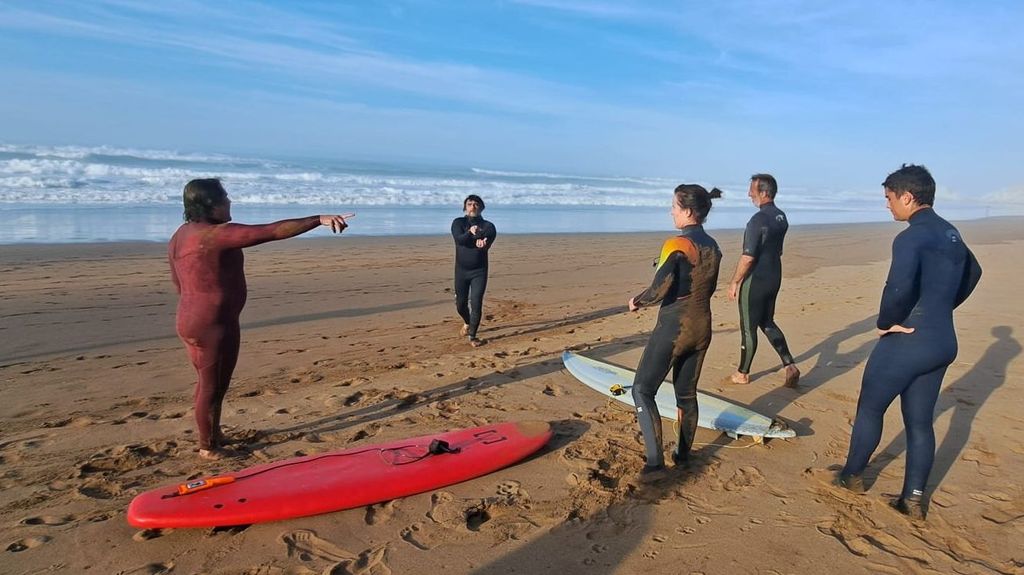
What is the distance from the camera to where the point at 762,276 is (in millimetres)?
5691

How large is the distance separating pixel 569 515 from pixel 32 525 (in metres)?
2.91

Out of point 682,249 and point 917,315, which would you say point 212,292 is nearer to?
point 682,249

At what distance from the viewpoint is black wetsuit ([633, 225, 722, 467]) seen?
3.68m

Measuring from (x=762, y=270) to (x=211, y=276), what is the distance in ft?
15.0

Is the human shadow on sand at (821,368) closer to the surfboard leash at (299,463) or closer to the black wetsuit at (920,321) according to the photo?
the black wetsuit at (920,321)

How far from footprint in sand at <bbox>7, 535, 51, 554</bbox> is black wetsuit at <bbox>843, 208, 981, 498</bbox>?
4.59m

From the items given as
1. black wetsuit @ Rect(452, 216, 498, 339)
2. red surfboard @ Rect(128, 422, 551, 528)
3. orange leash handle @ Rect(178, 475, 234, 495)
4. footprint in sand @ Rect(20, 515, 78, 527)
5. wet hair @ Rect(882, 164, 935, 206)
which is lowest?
footprint in sand @ Rect(20, 515, 78, 527)

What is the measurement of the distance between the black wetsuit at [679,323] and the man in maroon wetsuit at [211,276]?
6.79 feet

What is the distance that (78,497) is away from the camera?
3.63 metres

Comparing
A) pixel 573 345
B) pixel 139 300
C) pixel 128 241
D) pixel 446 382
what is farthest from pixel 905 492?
pixel 128 241

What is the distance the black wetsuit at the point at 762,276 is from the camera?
5.55 metres

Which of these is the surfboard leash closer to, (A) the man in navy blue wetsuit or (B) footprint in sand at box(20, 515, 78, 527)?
(B) footprint in sand at box(20, 515, 78, 527)

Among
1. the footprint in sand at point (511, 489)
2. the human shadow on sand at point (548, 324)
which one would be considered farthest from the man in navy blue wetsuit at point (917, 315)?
the human shadow on sand at point (548, 324)

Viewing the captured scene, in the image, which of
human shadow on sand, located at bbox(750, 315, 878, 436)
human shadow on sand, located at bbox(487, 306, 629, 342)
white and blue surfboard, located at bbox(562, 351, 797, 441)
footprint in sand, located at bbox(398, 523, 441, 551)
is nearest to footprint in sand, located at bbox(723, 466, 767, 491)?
white and blue surfboard, located at bbox(562, 351, 797, 441)
